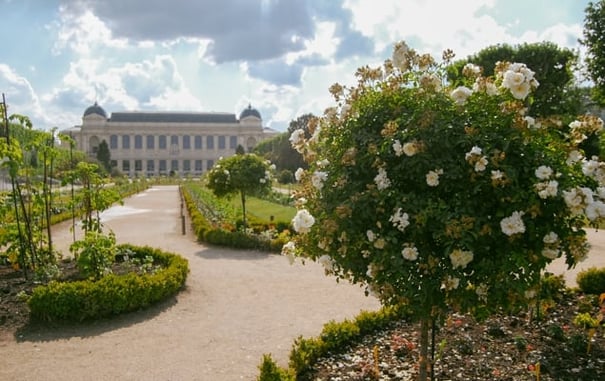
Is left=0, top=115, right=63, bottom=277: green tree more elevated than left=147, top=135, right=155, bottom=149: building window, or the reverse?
left=147, top=135, right=155, bottom=149: building window

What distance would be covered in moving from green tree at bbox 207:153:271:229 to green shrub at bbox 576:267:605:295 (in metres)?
9.00

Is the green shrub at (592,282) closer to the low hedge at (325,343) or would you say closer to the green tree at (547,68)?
the low hedge at (325,343)

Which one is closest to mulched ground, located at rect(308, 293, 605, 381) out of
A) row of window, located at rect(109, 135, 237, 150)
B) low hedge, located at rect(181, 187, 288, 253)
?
low hedge, located at rect(181, 187, 288, 253)

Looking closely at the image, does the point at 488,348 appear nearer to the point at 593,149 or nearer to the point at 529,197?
the point at 529,197

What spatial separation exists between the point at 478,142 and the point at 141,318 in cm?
570

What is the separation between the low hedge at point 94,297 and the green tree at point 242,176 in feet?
23.0

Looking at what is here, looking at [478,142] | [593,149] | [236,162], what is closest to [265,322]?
[478,142]

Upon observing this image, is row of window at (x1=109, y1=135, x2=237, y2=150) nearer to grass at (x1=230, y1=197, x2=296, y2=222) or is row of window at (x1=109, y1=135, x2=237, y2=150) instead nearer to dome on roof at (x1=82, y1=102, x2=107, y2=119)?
dome on roof at (x1=82, y1=102, x2=107, y2=119)

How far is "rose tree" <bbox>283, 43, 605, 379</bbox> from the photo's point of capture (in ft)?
11.1

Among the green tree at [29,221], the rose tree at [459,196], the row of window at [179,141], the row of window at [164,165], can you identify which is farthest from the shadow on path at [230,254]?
the row of window at [179,141]

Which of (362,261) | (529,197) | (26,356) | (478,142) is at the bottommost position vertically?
(26,356)

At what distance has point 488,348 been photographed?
5.64 meters

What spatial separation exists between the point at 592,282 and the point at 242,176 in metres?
9.47

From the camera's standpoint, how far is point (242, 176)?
592 inches
